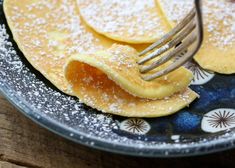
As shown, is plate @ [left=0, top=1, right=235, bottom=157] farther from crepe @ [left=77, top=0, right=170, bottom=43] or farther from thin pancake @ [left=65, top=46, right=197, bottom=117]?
crepe @ [left=77, top=0, right=170, bottom=43]

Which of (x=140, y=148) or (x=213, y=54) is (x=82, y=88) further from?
(x=213, y=54)

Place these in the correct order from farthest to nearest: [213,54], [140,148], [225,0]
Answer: [225,0]
[213,54]
[140,148]

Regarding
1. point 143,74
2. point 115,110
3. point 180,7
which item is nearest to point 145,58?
point 143,74

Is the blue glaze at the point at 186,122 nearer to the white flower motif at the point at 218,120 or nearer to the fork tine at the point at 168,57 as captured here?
the white flower motif at the point at 218,120

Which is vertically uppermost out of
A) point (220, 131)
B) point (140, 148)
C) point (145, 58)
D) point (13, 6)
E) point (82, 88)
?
point (13, 6)

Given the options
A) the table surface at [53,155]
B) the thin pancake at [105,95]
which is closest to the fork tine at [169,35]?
the thin pancake at [105,95]

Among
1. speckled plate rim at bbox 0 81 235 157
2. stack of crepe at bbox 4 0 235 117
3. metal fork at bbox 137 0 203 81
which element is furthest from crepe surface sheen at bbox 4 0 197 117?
speckled plate rim at bbox 0 81 235 157
